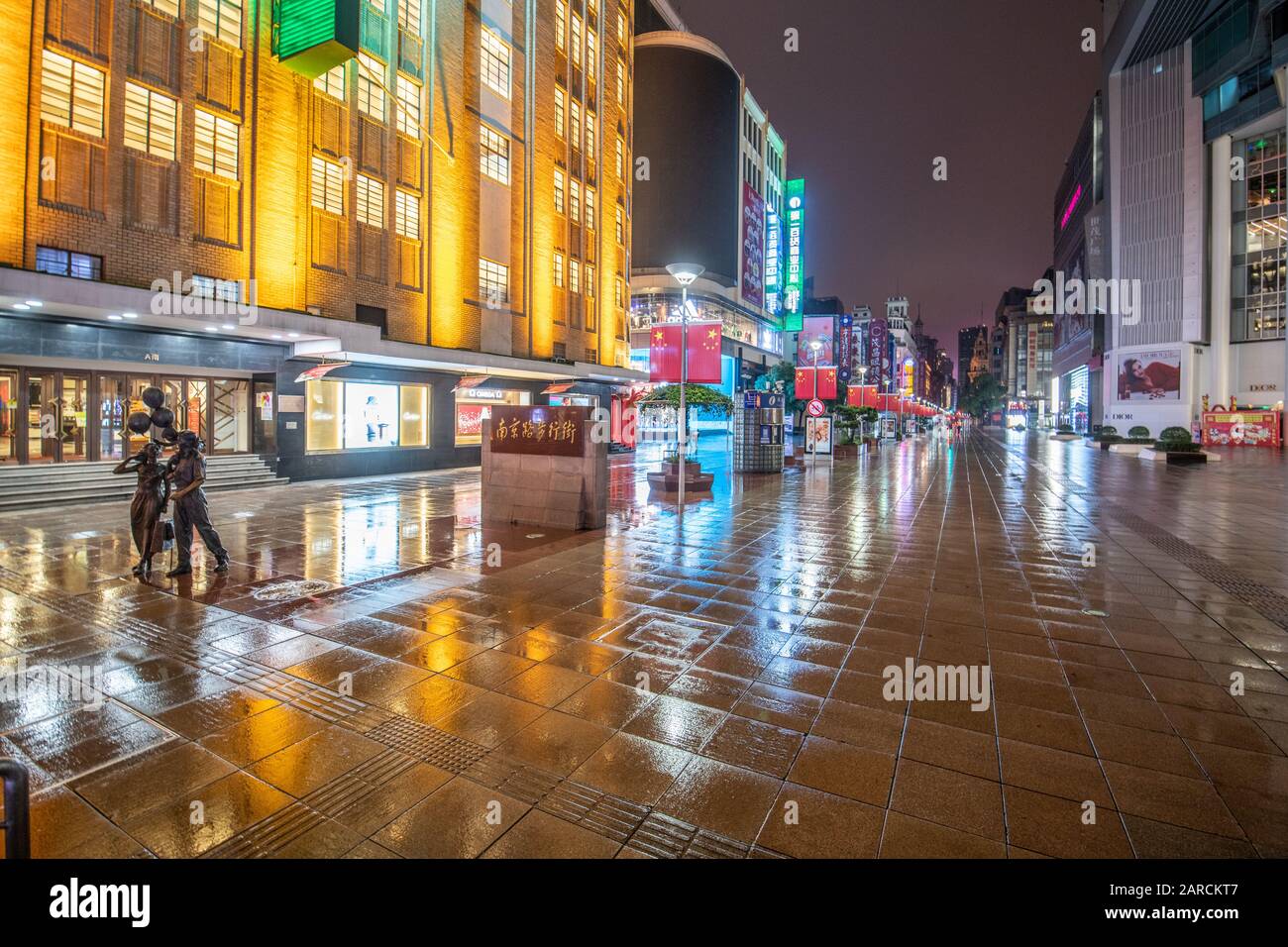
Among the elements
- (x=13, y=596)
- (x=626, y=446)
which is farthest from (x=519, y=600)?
(x=626, y=446)

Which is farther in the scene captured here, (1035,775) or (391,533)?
(391,533)

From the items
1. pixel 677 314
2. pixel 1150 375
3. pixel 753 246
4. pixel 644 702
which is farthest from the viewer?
pixel 753 246

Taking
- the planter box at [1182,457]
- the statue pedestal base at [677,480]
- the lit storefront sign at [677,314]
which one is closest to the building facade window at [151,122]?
the statue pedestal base at [677,480]

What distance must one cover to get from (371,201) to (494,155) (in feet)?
23.1

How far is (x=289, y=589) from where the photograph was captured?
292 inches

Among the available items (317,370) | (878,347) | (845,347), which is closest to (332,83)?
(317,370)

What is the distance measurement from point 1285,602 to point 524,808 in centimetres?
866

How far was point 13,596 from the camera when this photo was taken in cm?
702

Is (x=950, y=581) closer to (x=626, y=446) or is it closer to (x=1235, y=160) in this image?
(x=626, y=446)

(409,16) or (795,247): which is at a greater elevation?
(795,247)

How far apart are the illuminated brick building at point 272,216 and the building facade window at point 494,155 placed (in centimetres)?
11

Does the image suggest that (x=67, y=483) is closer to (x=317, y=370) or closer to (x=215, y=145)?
(x=317, y=370)

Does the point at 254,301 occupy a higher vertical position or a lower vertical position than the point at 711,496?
higher
